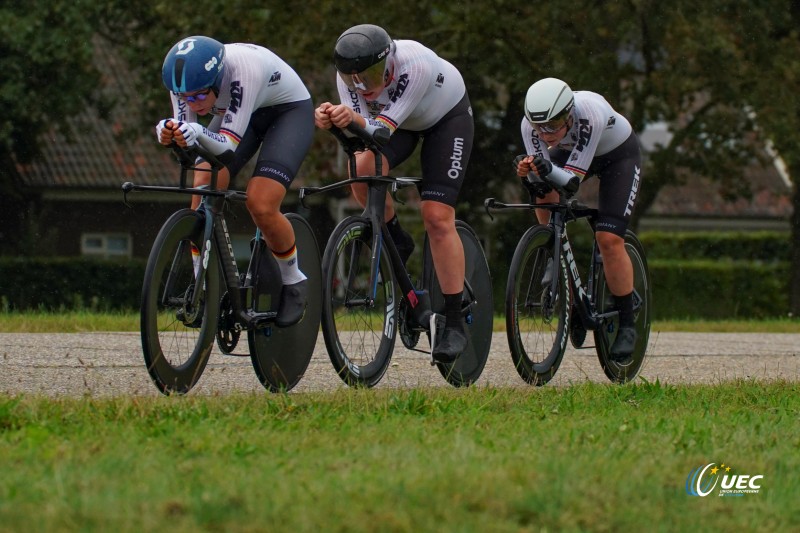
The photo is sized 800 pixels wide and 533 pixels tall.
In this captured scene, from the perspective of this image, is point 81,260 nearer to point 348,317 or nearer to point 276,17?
point 276,17

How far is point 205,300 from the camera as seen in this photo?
20.1 ft

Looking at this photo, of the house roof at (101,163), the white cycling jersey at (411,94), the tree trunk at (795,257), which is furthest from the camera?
the house roof at (101,163)

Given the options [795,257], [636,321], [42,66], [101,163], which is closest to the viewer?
[636,321]

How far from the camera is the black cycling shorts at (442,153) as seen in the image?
7094 millimetres

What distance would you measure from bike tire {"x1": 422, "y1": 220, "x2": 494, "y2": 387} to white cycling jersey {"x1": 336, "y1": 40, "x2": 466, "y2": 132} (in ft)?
2.34

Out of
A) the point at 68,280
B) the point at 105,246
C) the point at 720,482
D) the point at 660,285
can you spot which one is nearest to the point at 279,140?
the point at 720,482

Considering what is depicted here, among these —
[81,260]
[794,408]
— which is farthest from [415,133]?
[81,260]

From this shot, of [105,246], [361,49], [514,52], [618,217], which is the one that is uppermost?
[514,52]

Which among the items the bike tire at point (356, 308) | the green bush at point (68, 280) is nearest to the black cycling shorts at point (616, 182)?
the bike tire at point (356, 308)

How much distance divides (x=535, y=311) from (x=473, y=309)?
14.0 inches

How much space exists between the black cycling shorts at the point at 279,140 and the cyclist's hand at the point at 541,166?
1.46 metres

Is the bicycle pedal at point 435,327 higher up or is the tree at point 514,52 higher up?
the tree at point 514,52

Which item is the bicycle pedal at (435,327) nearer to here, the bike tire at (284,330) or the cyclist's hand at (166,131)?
the bike tire at (284,330)

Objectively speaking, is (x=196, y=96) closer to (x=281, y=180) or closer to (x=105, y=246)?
(x=281, y=180)
